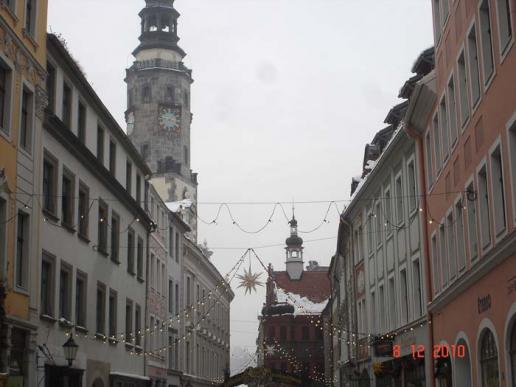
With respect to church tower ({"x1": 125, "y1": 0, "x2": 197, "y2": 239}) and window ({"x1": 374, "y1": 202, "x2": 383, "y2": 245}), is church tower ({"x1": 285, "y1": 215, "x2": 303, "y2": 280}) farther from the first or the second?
window ({"x1": 374, "y1": 202, "x2": 383, "y2": 245})

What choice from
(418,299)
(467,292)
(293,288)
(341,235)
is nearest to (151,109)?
(293,288)

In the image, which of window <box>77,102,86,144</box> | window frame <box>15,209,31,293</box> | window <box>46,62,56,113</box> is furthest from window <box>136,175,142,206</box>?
window frame <box>15,209,31,293</box>

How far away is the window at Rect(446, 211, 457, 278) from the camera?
24625mm

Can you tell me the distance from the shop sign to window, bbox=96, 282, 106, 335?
1698cm

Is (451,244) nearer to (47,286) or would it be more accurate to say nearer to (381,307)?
(47,286)

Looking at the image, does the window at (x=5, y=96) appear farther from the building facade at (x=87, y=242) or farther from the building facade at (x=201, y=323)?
the building facade at (x=201, y=323)

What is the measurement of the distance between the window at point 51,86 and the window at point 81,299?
Result: 6.60 meters

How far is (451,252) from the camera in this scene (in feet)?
82.3

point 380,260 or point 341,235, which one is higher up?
point 341,235

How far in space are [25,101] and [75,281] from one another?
26.2 ft

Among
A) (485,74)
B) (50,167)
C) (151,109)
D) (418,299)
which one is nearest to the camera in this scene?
(485,74)

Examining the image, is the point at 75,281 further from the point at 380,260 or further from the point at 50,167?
the point at 380,260

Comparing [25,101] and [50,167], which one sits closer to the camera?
[25,101]

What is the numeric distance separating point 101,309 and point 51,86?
10.4 m
